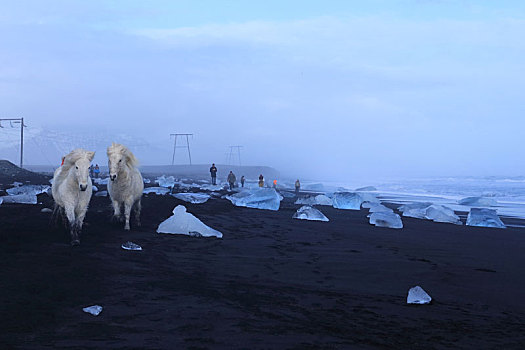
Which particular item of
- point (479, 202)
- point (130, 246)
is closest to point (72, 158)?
point (130, 246)

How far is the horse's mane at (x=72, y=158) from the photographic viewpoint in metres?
8.59

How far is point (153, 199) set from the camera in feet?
57.5

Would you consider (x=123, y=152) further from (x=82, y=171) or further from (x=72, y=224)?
(x=72, y=224)

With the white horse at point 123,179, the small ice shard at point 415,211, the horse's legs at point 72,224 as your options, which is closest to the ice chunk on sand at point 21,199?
the white horse at point 123,179

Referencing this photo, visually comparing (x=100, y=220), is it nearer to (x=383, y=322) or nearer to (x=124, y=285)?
(x=124, y=285)

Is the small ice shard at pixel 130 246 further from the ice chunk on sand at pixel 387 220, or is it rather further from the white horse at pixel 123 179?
the ice chunk on sand at pixel 387 220

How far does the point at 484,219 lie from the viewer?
16.2 meters

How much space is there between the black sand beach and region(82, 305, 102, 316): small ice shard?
100 millimetres

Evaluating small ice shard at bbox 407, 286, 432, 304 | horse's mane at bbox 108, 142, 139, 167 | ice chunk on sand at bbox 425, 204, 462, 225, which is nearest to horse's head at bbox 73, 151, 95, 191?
horse's mane at bbox 108, 142, 139, 167

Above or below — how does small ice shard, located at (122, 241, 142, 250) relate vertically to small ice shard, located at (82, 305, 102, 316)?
below

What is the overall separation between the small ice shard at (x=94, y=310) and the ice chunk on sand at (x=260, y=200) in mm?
15010

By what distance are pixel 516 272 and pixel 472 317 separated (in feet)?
11.8

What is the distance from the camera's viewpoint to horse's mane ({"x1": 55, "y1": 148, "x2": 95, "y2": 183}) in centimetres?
859

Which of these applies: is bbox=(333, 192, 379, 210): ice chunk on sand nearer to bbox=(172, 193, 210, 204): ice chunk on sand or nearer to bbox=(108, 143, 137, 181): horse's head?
bbox=(172, 193, 210, 204): ice chunk on sand
